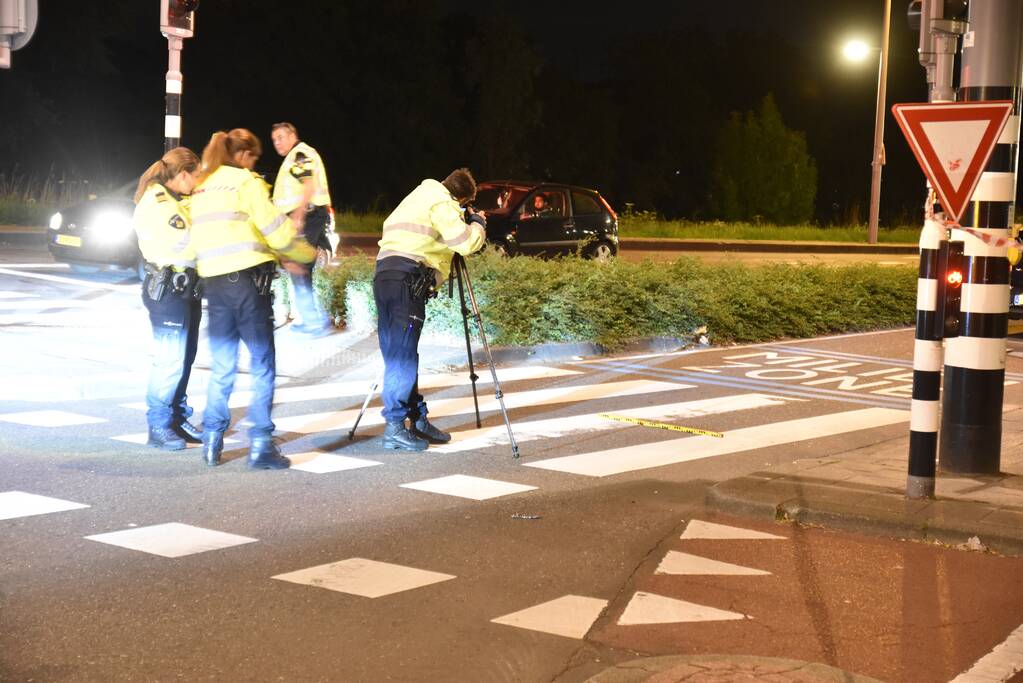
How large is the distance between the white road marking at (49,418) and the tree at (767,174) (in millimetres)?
45646

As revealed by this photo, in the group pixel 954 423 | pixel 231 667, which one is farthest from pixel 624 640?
pixel 954 423

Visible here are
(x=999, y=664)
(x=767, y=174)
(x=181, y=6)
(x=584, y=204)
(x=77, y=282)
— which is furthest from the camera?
(x=767, y=174)

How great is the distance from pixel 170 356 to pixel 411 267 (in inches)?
64.8

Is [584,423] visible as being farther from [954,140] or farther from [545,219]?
[545,219]

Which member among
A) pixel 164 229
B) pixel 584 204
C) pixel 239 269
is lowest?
pixel 239 269

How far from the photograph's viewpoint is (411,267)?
9.23m

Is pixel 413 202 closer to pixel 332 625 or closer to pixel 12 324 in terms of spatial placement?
pixel 332 625

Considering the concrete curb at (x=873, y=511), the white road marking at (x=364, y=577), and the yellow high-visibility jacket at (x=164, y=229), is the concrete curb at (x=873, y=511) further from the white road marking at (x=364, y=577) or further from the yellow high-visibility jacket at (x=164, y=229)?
the yellow high-visibility jacket at (x=164, y=229)

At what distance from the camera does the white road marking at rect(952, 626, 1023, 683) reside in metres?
5.22

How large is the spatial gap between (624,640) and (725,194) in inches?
2003

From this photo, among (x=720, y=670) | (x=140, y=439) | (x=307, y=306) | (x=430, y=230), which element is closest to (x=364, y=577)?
(x=720, y=670)

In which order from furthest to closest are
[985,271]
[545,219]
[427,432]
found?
→ [545,219] → [427,432] → [985,271]

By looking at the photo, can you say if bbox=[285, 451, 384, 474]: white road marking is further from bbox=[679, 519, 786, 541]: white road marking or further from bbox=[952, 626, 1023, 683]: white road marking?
bbox=[952, 626, 1023, 683]: white road marking

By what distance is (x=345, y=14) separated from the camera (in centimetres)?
5231
